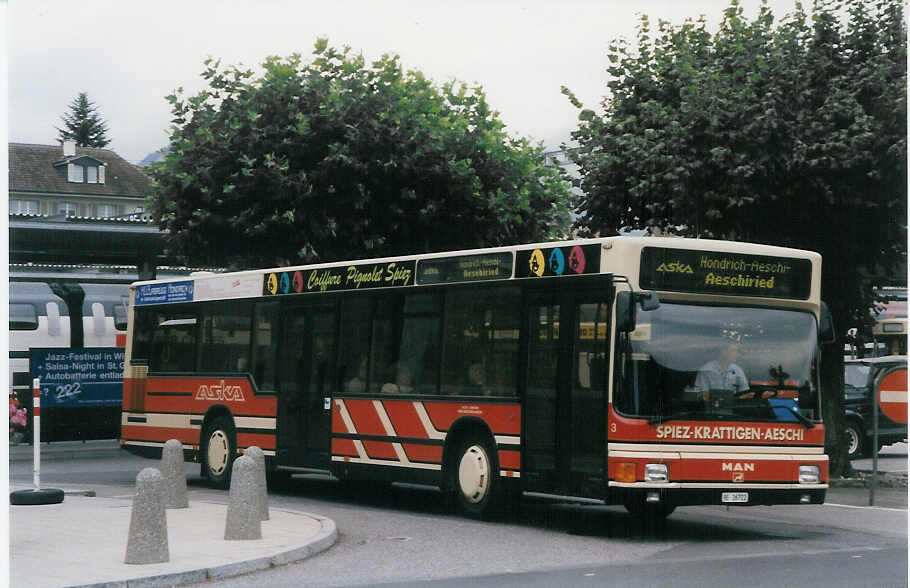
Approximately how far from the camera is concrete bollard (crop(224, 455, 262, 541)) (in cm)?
1252

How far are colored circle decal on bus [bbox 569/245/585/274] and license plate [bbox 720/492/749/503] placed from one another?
2.42m

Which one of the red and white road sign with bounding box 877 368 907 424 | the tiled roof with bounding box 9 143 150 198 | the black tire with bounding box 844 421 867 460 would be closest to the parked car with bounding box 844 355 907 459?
the black tire with bounding box 844 421 867 460

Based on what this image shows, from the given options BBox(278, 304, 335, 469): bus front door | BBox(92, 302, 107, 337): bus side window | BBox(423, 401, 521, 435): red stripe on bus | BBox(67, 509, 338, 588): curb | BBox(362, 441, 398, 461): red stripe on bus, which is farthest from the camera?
BBox(92, 302, 107, 337): bus side window

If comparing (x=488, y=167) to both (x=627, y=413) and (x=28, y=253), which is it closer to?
(x=28, y=253)

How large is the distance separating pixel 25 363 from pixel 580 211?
15.4m

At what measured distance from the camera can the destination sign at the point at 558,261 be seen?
13.6 metres

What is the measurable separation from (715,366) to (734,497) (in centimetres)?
119

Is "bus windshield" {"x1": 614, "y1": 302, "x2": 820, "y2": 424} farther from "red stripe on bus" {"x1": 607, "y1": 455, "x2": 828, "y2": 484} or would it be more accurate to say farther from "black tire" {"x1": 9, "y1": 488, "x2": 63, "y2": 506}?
"black tire" {"x1": 9, "y1": 488, "x2": 63, "y2": 506}

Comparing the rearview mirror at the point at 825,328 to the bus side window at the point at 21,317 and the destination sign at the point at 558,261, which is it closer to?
the destination sign at the point at 558,261

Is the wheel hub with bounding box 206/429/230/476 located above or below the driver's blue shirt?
below

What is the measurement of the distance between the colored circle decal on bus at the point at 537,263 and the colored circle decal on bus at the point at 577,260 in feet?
1.53

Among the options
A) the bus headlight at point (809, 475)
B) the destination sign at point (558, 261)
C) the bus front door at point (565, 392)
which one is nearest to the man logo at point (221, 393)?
the destination sign at point (558, 261)

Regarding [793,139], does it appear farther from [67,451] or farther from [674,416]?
[67,451]

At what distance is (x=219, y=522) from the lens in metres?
14.2
